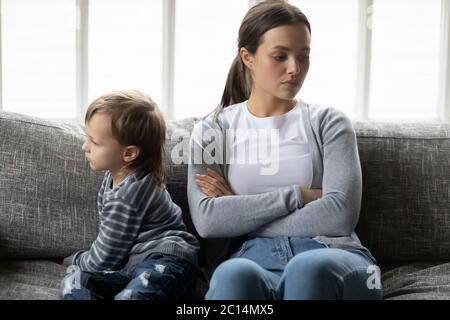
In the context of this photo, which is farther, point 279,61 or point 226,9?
point 226,9

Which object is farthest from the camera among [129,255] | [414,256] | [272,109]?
[414,256]

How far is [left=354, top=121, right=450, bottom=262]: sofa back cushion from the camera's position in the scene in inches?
79.7

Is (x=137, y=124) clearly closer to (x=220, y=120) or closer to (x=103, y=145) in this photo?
(x=103, y=145)

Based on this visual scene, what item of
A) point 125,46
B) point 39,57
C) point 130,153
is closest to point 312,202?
point 130,153

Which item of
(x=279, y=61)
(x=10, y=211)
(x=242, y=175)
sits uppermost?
(x=279, y=61)

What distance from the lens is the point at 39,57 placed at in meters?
2.39

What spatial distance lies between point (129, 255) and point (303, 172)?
485mm

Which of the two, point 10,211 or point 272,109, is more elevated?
point 272,109

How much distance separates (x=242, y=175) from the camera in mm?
1842

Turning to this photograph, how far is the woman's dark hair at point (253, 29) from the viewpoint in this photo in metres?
1.80

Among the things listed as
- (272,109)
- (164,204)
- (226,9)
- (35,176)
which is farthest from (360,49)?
(35,176)

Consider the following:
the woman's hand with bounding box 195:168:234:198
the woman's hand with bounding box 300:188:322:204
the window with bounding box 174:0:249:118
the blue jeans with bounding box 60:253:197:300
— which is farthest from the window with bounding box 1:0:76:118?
the woman's hand with bounding box 300:188:322:204
